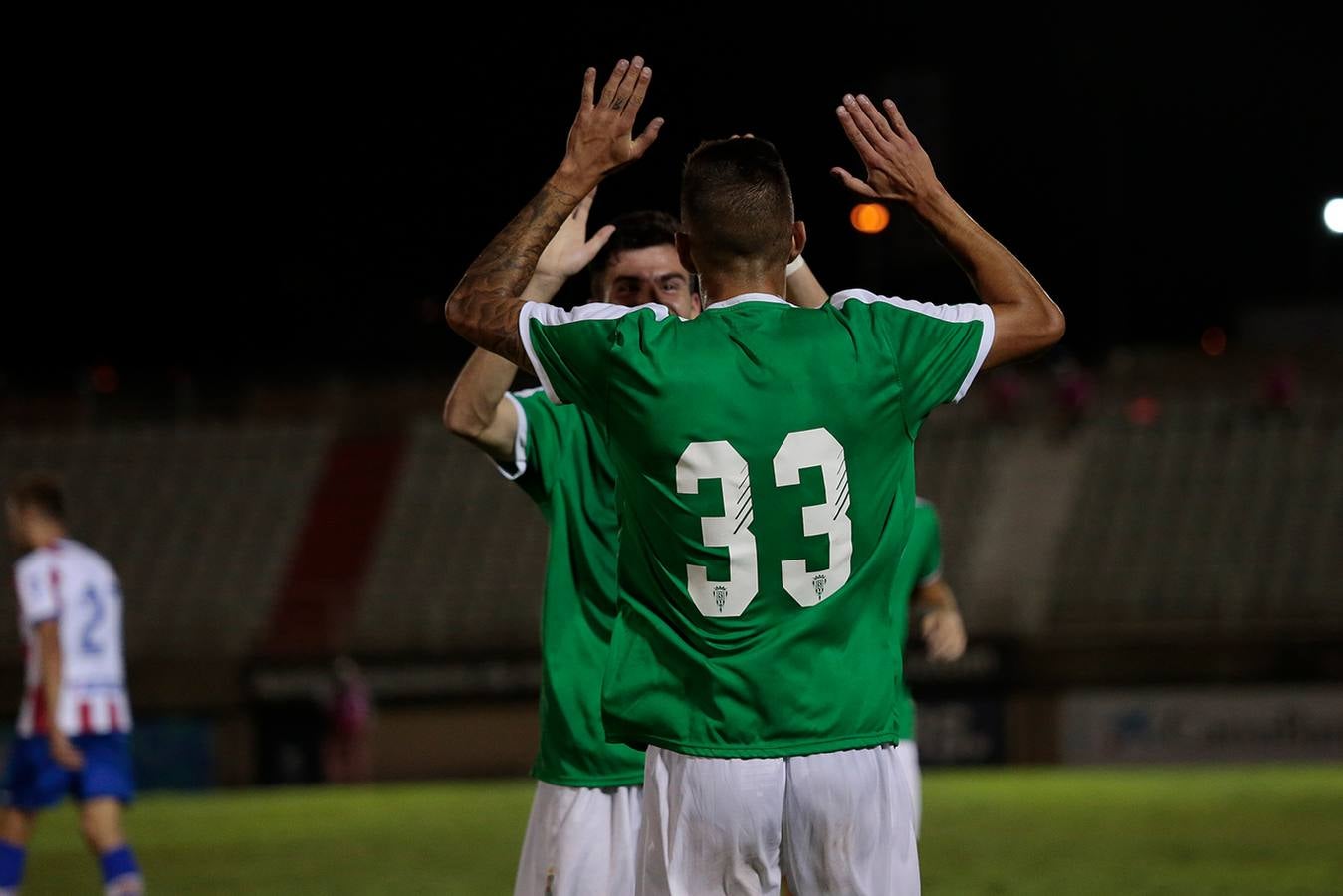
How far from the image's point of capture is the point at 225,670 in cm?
2520

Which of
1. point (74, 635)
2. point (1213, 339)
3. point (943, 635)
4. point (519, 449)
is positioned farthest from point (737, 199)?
point (1213, 339)

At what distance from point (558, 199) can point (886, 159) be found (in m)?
0.63

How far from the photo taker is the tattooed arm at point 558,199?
3.60 meters

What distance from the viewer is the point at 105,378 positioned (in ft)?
104

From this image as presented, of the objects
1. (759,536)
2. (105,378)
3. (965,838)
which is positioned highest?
(759,536)

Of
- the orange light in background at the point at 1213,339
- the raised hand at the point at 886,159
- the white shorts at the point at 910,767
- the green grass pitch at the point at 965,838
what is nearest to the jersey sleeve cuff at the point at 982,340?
the raised hand at the point at 886,159

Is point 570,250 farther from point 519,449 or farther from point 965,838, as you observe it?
point 965,838

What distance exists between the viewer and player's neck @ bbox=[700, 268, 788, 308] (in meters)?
3.50

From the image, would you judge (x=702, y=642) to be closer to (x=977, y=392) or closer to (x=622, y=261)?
(x=622, y=261)

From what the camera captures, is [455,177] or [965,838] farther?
[455,177]

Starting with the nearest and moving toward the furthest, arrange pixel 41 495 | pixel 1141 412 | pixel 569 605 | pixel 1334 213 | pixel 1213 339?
pixel 1334 213 < pixel 569 605 < pixel 41 495 < pixel 1141 412 < pixel 1213 339

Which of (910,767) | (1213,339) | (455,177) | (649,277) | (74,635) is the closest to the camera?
(649,277)

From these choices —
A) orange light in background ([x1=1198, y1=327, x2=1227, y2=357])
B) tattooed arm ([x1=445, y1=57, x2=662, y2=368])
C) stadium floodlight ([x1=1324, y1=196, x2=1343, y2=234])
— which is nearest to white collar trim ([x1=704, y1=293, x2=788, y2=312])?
tattooed arm ([x1=445, y1=57, x2=662, y2=368])

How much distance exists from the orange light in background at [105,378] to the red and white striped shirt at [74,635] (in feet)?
75.9
